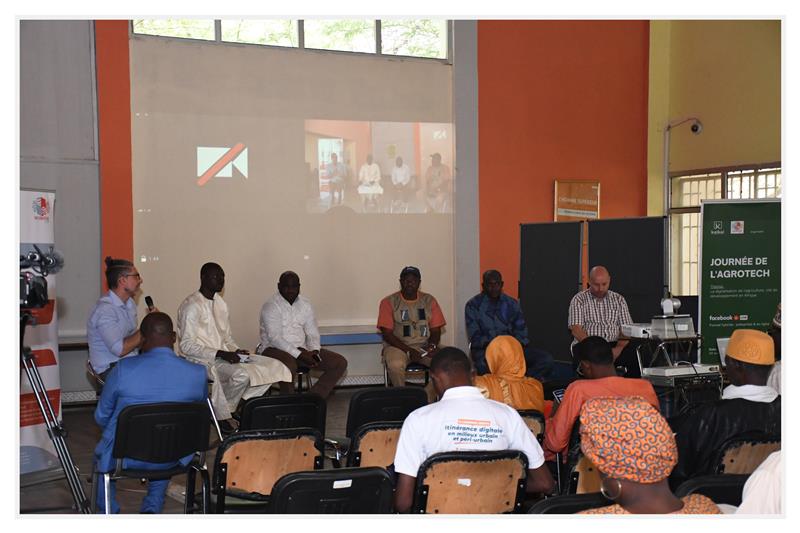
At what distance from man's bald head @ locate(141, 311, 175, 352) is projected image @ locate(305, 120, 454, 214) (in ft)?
16.4

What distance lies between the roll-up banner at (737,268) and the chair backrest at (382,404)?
3.48m

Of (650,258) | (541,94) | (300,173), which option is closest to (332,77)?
(300,173)

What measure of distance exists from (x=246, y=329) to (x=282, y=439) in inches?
215

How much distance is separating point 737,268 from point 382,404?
399 cm

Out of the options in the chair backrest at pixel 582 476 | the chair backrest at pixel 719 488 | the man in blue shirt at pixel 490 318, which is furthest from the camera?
the man in blue shirt at pixel 490 318

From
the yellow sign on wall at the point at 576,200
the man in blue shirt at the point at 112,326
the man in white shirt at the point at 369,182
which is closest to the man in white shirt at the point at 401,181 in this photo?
the man in white shirt at the point at 369,182

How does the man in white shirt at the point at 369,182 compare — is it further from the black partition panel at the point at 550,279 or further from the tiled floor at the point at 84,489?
the tiled floor at the point at 84,489

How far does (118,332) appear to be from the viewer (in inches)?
242

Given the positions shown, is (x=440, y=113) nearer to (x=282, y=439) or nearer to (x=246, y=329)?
(x=246, y=329)

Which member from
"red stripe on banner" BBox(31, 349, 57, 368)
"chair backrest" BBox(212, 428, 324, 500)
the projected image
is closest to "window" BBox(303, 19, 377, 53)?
the projected image

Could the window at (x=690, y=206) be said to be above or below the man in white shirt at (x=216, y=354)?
above

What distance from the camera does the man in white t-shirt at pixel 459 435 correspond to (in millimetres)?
3221

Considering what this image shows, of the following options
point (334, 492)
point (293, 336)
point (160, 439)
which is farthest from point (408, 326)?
point (334, 492)
